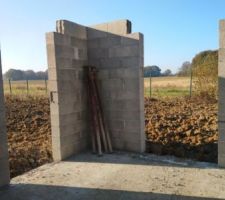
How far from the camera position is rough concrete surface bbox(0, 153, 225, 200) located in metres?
3.43

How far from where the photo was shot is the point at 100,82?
18.3ft

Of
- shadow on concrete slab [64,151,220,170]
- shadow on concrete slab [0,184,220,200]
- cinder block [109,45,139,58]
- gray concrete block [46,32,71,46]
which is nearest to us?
shadow on concrete slab [0,184,220,200]

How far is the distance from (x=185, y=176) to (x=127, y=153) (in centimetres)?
145

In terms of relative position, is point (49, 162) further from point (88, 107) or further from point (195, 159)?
point (195, 159)

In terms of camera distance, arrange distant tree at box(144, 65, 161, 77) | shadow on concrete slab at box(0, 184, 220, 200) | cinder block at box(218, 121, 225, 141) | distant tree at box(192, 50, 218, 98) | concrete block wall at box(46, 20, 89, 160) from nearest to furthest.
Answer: shadow on concrete slab at box(0, 184, 220, 200) → cinder block at box(218, 121, 225, 141) → concrete block wall at box(46, 20, 89, 160) → distant tree at box(192, 50, 218, 98) → distant tree at box(144, 65, 161, 77)

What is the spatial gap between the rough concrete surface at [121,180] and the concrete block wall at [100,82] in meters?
0.55

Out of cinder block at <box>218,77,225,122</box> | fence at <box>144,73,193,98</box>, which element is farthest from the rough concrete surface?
fence at <box>144,73,193,98</box>

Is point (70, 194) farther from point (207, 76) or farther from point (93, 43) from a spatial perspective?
point (207, 76)

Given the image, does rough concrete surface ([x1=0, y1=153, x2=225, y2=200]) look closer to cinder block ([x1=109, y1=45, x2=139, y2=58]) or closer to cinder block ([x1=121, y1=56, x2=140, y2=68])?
cinder block ([x1=121, y1=56, x2=140, y2=68])

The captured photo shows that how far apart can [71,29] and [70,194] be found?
9.93 feet

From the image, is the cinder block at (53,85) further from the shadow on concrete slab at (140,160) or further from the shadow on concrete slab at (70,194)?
the shadow on concrete slab at (70,194)

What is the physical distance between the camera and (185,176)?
13.0ft

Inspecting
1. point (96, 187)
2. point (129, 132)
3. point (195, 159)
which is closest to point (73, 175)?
point (96, 187)

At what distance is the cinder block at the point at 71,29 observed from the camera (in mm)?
4887
